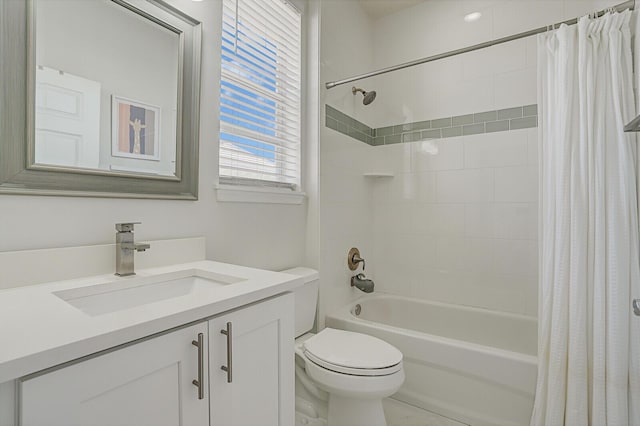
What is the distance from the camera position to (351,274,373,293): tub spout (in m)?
2.24

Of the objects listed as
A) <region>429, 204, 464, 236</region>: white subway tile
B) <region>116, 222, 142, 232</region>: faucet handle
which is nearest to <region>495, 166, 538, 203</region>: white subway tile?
<region>429, 204, 464, 236</region>: white subway tile

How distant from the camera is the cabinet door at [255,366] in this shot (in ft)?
2.55

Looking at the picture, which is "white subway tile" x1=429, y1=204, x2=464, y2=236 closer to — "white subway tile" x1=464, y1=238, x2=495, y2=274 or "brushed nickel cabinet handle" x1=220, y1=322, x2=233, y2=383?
"white subway tile" x1=464, y1=238, x2=495, y2=274

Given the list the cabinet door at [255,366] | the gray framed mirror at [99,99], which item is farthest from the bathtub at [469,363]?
the gray framed mirror at [99,99]

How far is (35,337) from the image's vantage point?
1.76 ft

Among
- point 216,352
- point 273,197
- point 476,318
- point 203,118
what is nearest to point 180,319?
point 216,352

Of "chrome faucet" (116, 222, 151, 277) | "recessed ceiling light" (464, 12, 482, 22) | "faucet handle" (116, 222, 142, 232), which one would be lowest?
"chrome faucet" (116, 222, 151, 277)

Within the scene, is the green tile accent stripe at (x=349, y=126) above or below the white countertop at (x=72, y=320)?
above

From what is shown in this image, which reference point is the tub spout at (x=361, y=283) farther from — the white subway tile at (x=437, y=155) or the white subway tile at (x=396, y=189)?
the white subway tile at (x=437, y=155)

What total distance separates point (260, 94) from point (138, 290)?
3.69 ft

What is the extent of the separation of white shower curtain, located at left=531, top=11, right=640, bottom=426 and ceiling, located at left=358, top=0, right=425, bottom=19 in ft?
4.46

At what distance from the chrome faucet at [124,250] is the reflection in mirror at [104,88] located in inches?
8.4

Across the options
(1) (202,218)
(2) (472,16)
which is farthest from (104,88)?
(2) (472,16)

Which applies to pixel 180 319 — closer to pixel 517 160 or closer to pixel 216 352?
pixel 216 352
